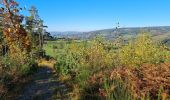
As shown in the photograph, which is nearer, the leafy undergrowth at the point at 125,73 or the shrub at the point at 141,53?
the leafy undergrowth at the point at 125,73

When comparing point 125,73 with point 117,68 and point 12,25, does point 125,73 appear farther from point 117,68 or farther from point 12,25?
point 12,25

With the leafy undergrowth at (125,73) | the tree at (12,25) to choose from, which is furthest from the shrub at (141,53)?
the tree at (12,25)

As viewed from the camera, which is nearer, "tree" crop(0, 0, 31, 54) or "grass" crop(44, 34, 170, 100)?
"grass" crop(44, 34, 170, 100)

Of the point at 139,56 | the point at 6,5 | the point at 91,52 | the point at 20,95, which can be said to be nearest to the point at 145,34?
the point at 139,56

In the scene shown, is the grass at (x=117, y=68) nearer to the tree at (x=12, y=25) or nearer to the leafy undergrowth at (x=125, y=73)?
the leafy undergrowth at (x=125, y=73)

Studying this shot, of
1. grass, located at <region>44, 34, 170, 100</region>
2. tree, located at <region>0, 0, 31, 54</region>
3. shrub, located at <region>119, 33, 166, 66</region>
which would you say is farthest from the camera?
tree, located at <region>0, 0, 31, 54</region>

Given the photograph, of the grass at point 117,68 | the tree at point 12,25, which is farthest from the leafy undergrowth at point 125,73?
the tree at point 12,25

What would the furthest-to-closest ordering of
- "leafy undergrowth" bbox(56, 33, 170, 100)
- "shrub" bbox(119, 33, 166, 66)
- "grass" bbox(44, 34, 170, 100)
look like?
"shrub" bbox(119, 33, 166, 66) → "grass" bbox(44, 34, 170, 100) → "leafy undergrowth" bbox(56, 33, 170, 100)

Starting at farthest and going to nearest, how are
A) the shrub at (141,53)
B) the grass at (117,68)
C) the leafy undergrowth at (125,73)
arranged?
the shrub at (141,53) → the grass at (117,68) → the leafy undergrowth at (125,73)

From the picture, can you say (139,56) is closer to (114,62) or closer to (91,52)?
(114,62)

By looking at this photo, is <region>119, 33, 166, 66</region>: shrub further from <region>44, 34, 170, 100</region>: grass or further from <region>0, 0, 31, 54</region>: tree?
<region>0, 0, 31, 54</region>: tree

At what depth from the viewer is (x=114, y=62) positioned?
16.1 meters

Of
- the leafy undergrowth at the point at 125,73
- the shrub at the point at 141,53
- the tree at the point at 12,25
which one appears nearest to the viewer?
the leafy undergrowth at the point at 125,73

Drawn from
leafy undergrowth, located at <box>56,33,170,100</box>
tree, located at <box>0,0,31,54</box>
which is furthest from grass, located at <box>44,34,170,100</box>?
tree, located at <box>0,0,31,54</box>
